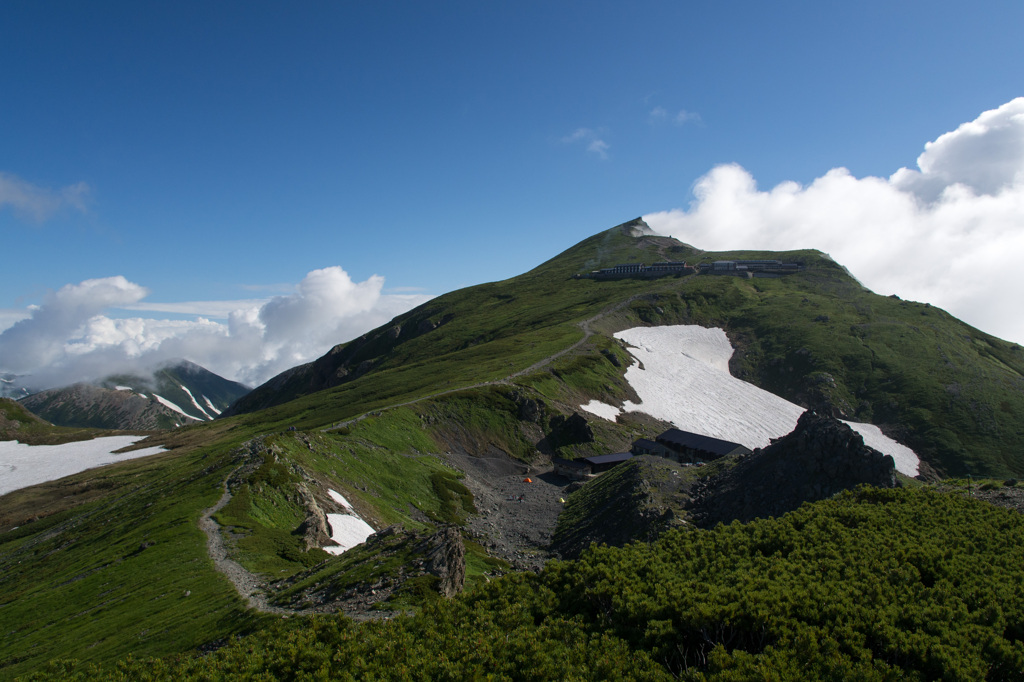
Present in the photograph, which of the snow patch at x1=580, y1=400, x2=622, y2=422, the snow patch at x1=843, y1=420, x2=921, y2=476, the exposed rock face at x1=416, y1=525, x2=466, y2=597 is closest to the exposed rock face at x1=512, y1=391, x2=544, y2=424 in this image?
the snow patch at x1=580, y1=400, x2=622, y2=422

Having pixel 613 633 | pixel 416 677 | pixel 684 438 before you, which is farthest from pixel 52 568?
pixel 684 438

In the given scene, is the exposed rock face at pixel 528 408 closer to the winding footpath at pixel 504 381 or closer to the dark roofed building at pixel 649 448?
the winding footpath at pixel 504 381

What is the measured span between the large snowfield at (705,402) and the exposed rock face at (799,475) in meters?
53.1

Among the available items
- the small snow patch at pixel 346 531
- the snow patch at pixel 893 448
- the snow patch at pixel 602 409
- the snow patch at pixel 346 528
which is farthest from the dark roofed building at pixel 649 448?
the small snow patch at pixel 346 531

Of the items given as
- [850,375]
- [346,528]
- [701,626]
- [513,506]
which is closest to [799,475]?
[513,506]

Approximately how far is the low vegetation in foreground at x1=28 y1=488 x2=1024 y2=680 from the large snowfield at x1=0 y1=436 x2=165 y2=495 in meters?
119

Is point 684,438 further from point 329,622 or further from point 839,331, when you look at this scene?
point 839,331

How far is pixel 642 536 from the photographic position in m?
50.2

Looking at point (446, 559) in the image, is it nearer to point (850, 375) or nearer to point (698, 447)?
point (698, 447)

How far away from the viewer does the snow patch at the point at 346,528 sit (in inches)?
1839

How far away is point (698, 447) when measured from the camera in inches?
3693

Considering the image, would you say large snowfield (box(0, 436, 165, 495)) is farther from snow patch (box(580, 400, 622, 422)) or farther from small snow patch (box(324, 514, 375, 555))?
snow patch (box(580, 400, 622, 422))

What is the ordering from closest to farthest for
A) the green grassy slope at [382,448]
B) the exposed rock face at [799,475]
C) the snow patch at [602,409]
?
the green grassy slope at [382,448] < the exposed rock face at [799,475] < the snow patch at [602,409]

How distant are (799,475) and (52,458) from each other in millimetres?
160322
